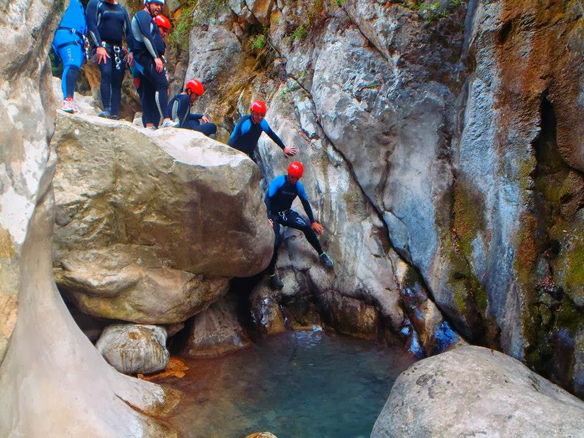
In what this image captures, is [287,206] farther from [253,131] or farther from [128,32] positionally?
[128,32]

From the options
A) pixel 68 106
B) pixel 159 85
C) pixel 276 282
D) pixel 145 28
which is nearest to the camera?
pixel 68 106

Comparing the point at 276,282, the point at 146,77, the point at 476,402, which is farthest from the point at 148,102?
the point at 476,402

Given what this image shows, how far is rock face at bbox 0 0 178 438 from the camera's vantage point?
9.84ft

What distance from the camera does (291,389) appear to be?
6.23 m

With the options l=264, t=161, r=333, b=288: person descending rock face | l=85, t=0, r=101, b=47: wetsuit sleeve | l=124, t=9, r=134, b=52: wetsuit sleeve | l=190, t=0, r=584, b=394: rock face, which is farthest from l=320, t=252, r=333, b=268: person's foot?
l=85, t=0, r=101, b=47: wetsuit sleeve

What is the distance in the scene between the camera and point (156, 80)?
7.79 meters

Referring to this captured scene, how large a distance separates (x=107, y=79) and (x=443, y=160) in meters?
5.22

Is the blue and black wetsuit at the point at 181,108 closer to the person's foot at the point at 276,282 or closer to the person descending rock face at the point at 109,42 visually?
the person descending rock face at the point at 109,42

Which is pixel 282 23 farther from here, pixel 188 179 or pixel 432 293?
pixel 432 293

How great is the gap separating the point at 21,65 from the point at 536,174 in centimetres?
528

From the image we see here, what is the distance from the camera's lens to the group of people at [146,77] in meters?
7.03

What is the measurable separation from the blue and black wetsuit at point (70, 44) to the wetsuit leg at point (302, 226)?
373 cm

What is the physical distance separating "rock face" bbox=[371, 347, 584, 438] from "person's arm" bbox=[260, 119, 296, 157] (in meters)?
4.95

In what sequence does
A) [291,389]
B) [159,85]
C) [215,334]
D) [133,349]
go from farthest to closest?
[159,85]
[215,334]
[291,389]
[133,349]
